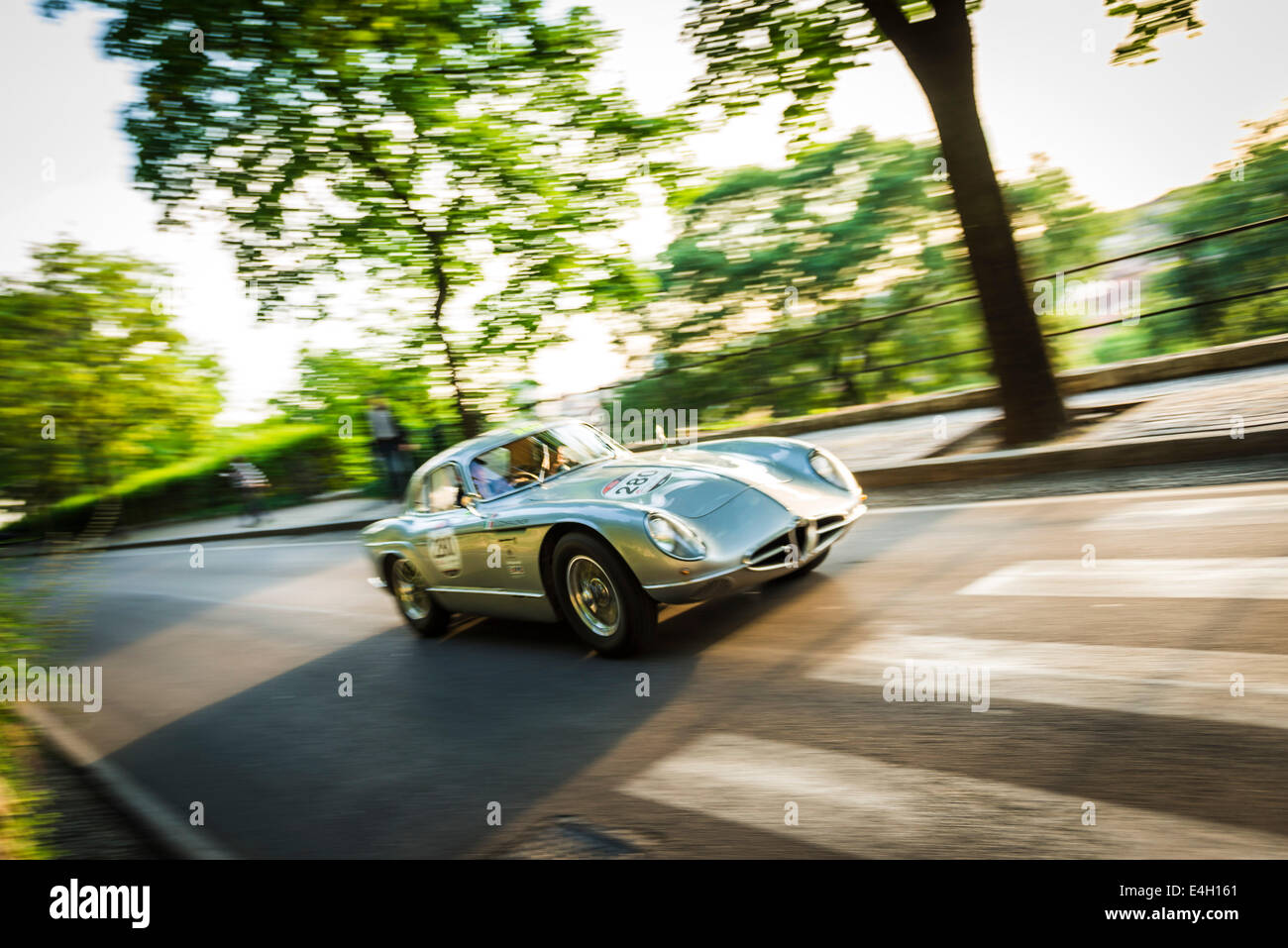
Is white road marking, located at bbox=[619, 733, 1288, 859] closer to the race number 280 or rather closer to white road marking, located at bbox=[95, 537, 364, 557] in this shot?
the race number 280

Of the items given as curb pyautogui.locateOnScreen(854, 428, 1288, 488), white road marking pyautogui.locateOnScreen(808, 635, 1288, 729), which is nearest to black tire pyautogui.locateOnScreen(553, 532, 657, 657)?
white road marking pyautogui.locateOnScreen(808, 635, 1288, 729)

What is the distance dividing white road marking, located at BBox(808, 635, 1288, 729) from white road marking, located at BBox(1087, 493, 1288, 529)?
7.05ft

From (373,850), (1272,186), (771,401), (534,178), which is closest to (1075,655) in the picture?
(373,850)

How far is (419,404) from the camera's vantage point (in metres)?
17.0

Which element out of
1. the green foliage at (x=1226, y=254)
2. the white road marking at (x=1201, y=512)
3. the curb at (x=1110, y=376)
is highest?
the green foliage at (x=1226, y=254)

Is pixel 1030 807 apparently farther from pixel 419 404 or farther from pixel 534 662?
pixel 419 404

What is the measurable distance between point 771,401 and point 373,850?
13783 mm

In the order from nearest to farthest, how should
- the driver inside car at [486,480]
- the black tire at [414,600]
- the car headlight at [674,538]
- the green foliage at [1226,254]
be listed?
the car headlight at [674,538] < the driver inside car at [486,480] < the black tire at [414,600] < the green foliage at [1226,254]

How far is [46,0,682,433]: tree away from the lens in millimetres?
14398

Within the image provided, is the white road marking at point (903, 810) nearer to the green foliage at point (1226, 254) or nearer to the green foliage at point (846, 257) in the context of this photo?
the green foliage at point (1226, 254)

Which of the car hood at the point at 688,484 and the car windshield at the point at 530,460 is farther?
the car windshield at the point at 530,460

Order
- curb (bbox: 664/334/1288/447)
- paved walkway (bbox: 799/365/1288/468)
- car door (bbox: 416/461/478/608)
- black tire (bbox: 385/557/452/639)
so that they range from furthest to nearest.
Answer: curb (bbox: 664/334/1288/447), paved walkway (bbox: 799/365/1288/468), black tire (bbox: 385/557/452/639), car door (bbox: 416/461/478/608)

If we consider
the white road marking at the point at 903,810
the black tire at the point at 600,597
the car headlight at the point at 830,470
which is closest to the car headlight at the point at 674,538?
the black tire at the point at 600,597

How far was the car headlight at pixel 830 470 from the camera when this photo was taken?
632 centimetres
